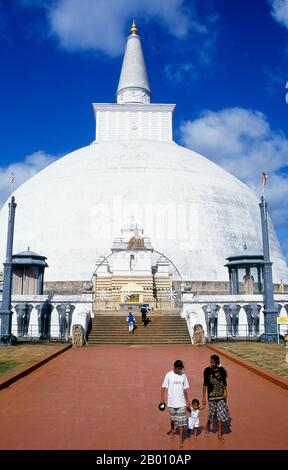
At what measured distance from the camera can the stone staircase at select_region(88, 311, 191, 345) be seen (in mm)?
20391

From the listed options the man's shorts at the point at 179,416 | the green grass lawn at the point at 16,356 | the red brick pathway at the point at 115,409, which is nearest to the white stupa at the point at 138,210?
the green grass lawn at the point at 16,356

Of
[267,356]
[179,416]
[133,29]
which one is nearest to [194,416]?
[179,416]

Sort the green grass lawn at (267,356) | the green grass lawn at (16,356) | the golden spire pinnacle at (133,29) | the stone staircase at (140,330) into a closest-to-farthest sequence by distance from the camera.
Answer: the green grass lawn at (267,356) → the green grass lawn at (16,356) → the stone staircase at (140,330) → the golden spire pinnacle at (133,29)

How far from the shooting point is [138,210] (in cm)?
3531

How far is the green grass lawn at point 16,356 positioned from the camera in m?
12.5

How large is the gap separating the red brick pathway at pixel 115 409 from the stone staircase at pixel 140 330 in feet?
21.7

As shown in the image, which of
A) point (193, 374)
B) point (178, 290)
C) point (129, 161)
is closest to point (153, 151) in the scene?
point (129, 161)

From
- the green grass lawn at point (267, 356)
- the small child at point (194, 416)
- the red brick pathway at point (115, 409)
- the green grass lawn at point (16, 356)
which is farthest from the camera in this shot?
the green grass lawn at point (16, 356)

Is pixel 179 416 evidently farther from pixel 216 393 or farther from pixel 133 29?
pixel 133 29

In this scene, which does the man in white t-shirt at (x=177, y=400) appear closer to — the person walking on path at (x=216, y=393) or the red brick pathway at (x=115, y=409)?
the red brick pathway at (x=115, y=409)

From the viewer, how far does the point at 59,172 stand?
131 ft

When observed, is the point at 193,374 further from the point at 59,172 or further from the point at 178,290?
the point at 59,172

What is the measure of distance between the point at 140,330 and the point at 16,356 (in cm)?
769
